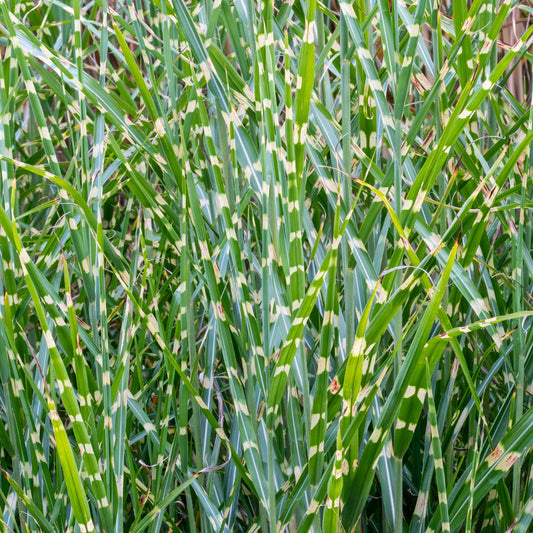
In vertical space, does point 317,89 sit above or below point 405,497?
above

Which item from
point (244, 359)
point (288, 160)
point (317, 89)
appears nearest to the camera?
point (288, 160)

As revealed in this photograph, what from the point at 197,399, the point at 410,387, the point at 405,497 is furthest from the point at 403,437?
A: the point at 405,497

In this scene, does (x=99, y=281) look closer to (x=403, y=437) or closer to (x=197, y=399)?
(x=197, y=399)

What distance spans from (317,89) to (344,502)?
389 millimetres

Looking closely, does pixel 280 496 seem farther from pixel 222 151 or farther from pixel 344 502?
pixel 222 151

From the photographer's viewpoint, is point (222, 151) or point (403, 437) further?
point (222, 151)

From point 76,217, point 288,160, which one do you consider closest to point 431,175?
point 288,160

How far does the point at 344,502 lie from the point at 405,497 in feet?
0.80

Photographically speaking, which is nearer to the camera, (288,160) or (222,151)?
(288,160)

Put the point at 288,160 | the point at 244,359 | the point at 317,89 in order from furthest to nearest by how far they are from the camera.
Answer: the point at 317,89
the point at 244,359
the point at 288,160

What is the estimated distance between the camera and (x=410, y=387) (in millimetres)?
412

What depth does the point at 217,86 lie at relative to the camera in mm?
494

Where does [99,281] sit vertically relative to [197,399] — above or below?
above

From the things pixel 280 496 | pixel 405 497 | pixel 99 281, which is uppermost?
pixel 99 281
